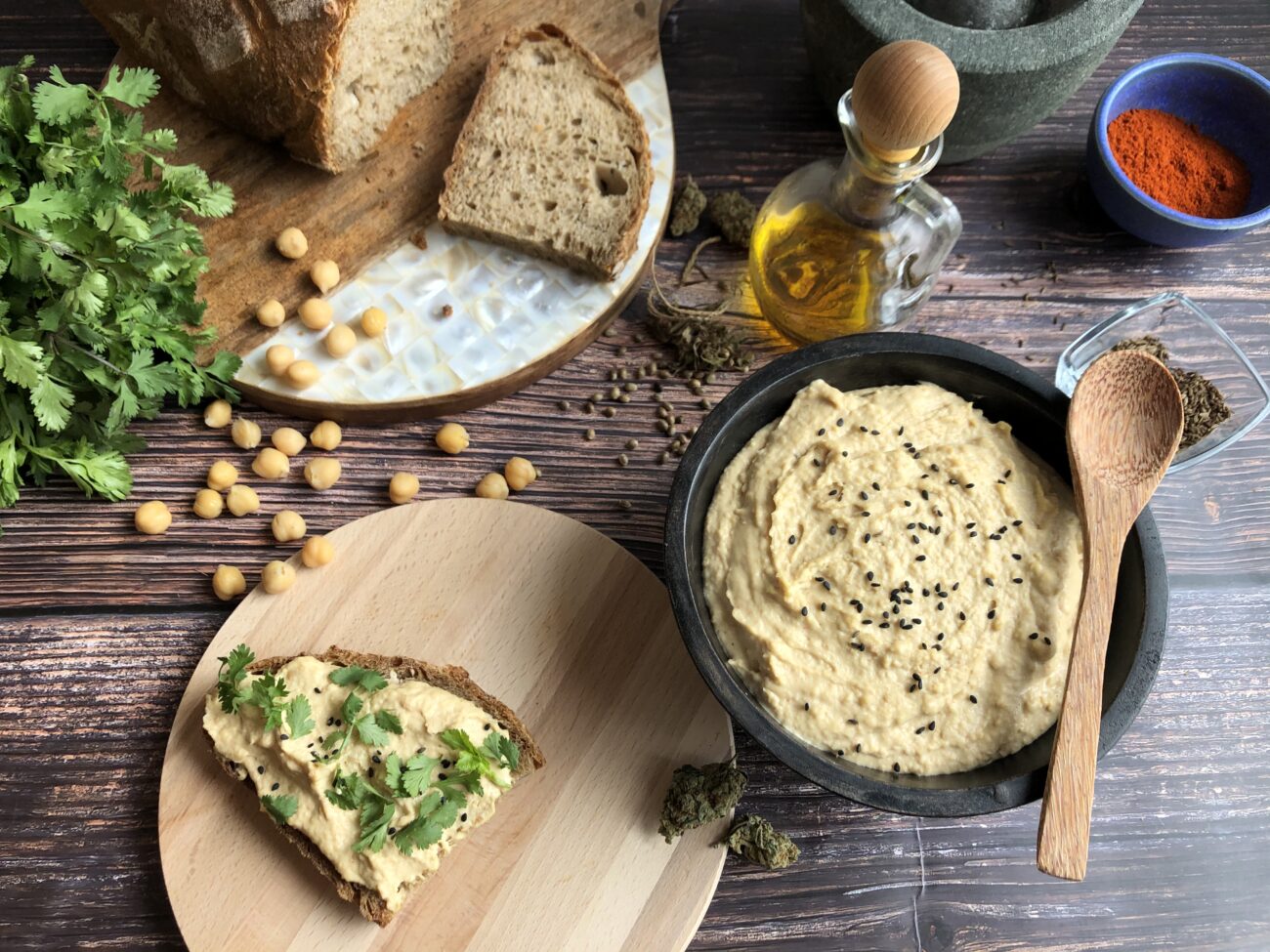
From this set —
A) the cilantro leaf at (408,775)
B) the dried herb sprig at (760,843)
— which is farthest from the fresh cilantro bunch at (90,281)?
the dried herb sprig at (760,843)

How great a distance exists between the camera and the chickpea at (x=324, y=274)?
2826 mm

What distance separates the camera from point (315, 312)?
9.13ft

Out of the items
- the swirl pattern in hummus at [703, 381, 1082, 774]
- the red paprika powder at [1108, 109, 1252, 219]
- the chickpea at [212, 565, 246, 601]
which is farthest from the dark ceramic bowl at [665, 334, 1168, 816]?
the chickpea at [212, 565, 246, 601]

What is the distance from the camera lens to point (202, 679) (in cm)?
260

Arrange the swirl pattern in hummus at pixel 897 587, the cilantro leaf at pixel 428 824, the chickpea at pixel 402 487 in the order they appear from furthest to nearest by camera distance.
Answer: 1. the chickpea at pixel 402 487
2. the cilantro leaf at pixel 428 824
3. the swirl pattern in hummus at pixel 897 587

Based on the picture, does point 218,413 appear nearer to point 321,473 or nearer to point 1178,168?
point 321,473

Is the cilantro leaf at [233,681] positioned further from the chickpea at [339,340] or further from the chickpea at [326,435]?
the chickpea at [339,340]

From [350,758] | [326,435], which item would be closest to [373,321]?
[326,435]

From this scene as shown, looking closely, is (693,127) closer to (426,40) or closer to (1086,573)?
(426,40)

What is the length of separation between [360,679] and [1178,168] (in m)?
2.58

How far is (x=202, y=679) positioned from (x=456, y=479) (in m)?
0.81

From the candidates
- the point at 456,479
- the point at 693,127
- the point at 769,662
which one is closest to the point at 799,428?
the point at 769,662

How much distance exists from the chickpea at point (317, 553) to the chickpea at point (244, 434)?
1.24 feet

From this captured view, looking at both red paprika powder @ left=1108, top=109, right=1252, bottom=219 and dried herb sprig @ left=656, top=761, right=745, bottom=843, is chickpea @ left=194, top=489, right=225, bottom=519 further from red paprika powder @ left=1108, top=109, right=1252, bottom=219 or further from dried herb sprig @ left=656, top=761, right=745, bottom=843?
red paprika powder @ left=1108, top=109, right=1252, bottom=219
